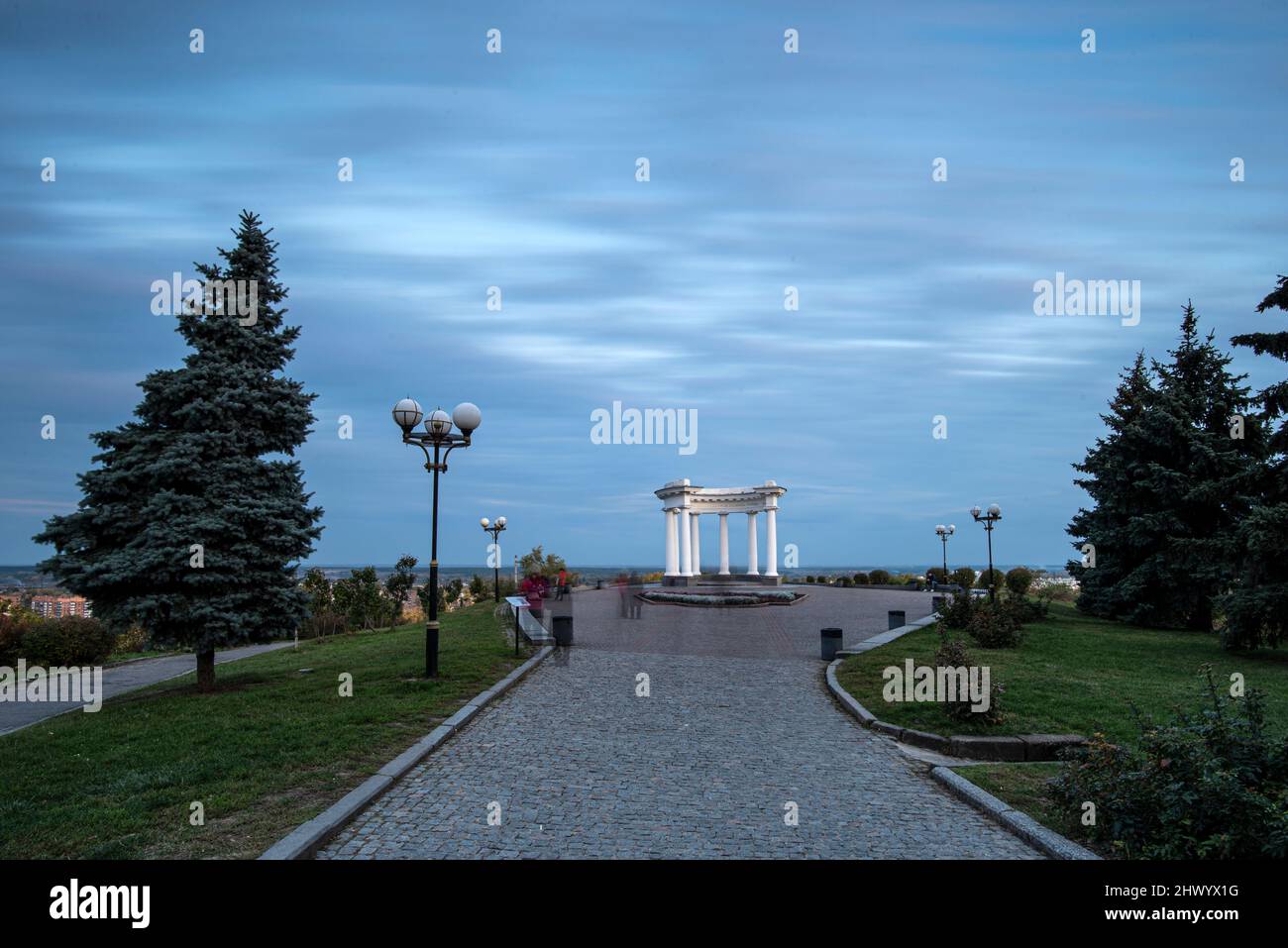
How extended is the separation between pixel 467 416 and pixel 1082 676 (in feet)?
37.2

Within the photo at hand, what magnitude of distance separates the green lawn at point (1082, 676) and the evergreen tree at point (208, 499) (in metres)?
9.62

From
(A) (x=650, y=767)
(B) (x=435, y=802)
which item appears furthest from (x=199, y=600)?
(A) (x=650, y=767)

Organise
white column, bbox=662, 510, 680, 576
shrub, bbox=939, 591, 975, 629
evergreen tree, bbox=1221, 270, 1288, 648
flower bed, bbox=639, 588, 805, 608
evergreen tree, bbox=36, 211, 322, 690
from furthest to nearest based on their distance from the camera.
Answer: white column, bbox=662, 510, 680, 576 → flower bed, bbox=639, 588, 805, 608 → shrub, bbox=939, 591, 975, 629 → evergreen tree, bbox=1221, 270, 1288, 648 → evergreen tree, bbox=36, 211, 322, 690

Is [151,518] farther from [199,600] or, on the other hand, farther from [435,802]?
[435,802]

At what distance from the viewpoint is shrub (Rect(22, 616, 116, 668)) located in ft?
63.3

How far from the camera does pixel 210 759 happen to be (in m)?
7.30

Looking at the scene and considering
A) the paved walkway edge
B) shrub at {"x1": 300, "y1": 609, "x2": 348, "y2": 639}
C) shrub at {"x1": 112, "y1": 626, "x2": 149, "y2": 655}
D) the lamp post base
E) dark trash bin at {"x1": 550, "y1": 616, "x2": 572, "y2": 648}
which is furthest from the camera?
shrub at {"x1": 300, "y1": 609, "x2": 348, "y2": 639}

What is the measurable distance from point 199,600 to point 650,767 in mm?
8016

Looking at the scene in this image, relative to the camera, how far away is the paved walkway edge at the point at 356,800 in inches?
193

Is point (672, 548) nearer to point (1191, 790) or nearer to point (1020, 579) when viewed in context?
point (1020, 579)

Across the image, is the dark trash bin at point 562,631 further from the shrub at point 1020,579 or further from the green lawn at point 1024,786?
the shrub at point 1020,579

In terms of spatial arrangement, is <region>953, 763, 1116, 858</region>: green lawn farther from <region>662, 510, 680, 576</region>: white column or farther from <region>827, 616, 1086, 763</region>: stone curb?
<region>662, 510, 680, 576</region>: white column

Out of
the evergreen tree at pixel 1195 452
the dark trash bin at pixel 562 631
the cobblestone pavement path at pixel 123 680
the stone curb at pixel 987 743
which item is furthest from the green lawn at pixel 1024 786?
the evergreen tree at pixel 1195 452

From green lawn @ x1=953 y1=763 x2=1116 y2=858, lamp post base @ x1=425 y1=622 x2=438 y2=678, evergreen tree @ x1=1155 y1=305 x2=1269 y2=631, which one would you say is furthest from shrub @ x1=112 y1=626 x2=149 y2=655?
evergreen tree @ x1=1155 y1=305 x2=1269 y2=631
